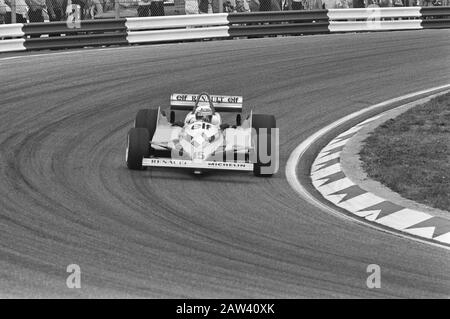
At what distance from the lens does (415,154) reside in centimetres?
1372

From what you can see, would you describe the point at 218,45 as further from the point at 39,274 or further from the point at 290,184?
the point at 39,274

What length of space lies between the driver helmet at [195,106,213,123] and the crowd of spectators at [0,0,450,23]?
34.6 ft

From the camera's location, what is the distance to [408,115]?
16.5 m

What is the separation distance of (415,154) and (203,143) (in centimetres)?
291

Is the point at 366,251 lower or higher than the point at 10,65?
lower

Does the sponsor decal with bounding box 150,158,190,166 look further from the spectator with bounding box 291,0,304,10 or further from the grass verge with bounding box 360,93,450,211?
the spectator with bounding box 291,0,304,10

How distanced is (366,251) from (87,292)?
117 inches

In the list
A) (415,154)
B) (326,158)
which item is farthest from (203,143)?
(415,154)

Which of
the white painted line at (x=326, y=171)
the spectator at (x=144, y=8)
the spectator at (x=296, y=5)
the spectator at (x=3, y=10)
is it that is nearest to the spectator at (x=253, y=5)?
the spectator at (x=296, y=5)

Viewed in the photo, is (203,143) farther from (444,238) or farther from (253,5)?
(253,5)

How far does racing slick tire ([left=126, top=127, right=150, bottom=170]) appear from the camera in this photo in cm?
1303

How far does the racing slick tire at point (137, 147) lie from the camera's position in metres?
13.0
